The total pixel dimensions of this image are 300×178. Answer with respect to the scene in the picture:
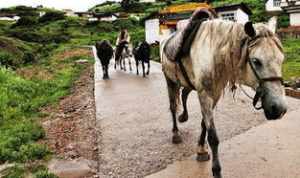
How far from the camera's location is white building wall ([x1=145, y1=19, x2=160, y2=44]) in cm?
3759

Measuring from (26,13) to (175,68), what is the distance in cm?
8339

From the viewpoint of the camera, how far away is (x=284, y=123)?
26.7ft

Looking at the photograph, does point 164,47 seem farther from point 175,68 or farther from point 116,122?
point 116,122

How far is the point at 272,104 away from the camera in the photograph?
4.27 m

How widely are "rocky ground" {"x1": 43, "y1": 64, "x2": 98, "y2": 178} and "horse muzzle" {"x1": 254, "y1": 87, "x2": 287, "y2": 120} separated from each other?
9.82 ft

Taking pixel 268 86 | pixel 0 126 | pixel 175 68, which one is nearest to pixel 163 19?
pixel 0 126

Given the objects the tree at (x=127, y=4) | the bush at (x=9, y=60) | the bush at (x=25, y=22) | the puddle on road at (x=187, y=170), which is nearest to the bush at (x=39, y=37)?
the bush at (x=25, y=22)

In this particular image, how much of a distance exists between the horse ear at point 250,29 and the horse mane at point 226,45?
8cm

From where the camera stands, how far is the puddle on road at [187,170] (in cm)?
579

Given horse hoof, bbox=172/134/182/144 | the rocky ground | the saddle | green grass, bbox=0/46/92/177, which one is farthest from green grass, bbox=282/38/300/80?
green grass, bbox=0/46/92/177

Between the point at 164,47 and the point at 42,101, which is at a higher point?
the point at 164,47

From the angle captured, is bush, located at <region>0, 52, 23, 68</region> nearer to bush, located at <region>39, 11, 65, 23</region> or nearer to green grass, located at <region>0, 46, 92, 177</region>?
green grass, located at <region>0, 46, 92, 177</region>

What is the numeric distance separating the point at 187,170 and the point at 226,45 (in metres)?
1.98

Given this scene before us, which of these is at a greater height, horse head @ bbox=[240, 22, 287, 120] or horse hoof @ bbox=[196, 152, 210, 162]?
horse head @ bbox=[240, 22, 287, 120]
